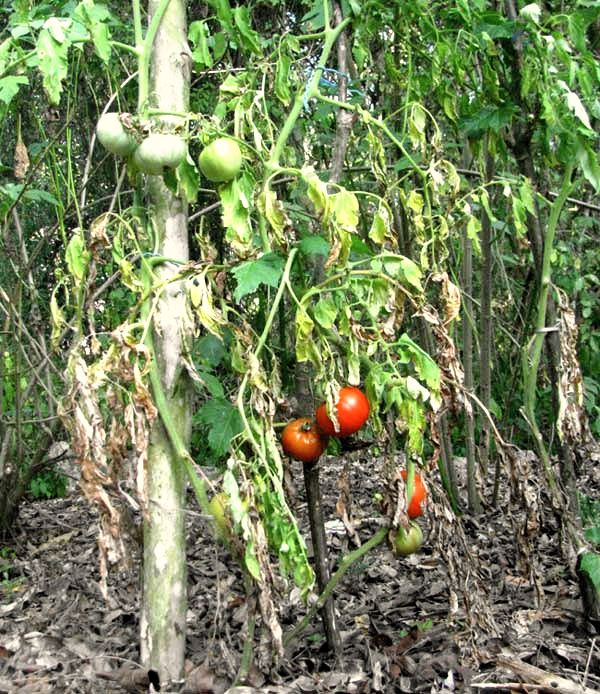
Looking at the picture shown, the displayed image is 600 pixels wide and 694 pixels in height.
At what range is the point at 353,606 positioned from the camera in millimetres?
2717

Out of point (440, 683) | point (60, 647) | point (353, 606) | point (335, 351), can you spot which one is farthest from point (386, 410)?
point (60, 647)

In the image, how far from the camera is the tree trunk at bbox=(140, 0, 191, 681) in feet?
6.82

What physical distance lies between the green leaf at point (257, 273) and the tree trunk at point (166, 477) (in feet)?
0.90

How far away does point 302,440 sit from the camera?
78.7 inches

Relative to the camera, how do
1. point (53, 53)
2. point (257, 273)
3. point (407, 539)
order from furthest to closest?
point (407, 539) < point (257, 273) < point (53, 53)

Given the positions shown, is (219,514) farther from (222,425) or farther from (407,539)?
(407,539)

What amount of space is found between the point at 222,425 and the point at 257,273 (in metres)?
0.59

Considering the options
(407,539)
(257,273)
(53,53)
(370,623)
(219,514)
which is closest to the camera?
(53,53)

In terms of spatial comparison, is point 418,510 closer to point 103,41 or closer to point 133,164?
point 133,164

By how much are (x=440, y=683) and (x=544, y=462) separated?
692mm

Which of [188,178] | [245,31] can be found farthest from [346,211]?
[245,31]

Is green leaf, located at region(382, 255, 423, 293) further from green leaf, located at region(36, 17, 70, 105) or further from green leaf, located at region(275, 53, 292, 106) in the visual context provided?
green leaf, located at region(36, 17, 70, 105)

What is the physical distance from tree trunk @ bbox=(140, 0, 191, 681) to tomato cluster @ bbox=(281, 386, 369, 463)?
328 millimetres

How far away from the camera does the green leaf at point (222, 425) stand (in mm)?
2215
